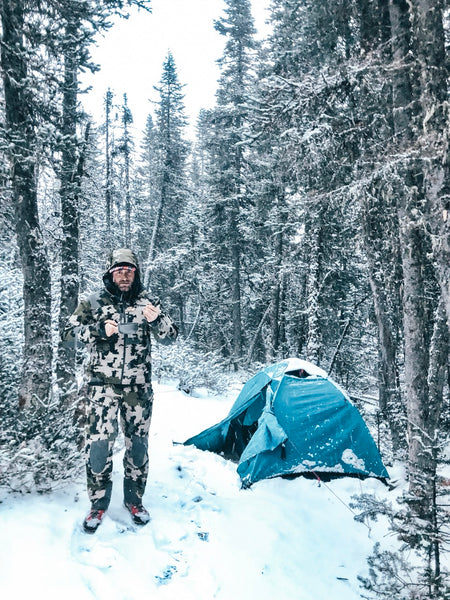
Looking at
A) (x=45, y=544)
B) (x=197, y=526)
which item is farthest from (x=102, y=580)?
(x=197, y=526)

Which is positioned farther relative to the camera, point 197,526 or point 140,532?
point 197,526

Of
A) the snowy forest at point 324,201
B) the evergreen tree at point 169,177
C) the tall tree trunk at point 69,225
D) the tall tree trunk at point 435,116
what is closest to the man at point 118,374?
the snowy forest at point 324,201

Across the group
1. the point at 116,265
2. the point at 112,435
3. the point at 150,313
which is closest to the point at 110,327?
the point at 150,313

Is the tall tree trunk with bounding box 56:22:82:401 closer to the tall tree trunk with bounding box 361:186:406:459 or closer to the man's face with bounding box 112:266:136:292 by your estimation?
the man's face with bounding box 112:266:136:292

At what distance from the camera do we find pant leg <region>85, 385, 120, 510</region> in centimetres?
392

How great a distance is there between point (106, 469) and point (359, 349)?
20.3 m

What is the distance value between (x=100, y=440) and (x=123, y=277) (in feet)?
5.37

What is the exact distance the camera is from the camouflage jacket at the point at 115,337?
414 centimetres

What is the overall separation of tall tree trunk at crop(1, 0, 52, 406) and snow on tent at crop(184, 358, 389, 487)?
2793 mm

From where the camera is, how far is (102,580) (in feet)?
10.6

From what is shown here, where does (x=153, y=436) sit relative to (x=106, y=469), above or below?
below

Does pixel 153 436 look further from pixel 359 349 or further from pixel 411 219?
pixel 359 349

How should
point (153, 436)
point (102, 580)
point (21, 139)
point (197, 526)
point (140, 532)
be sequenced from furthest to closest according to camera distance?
point (153, 436) → point (21, 139) → point (197, 526) → point (140, 532) → point (102, 580)

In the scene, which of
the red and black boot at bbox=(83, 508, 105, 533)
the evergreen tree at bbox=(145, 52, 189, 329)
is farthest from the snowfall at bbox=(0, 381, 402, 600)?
the evergreen tree at bbox=(145, 52, 189, 329)
